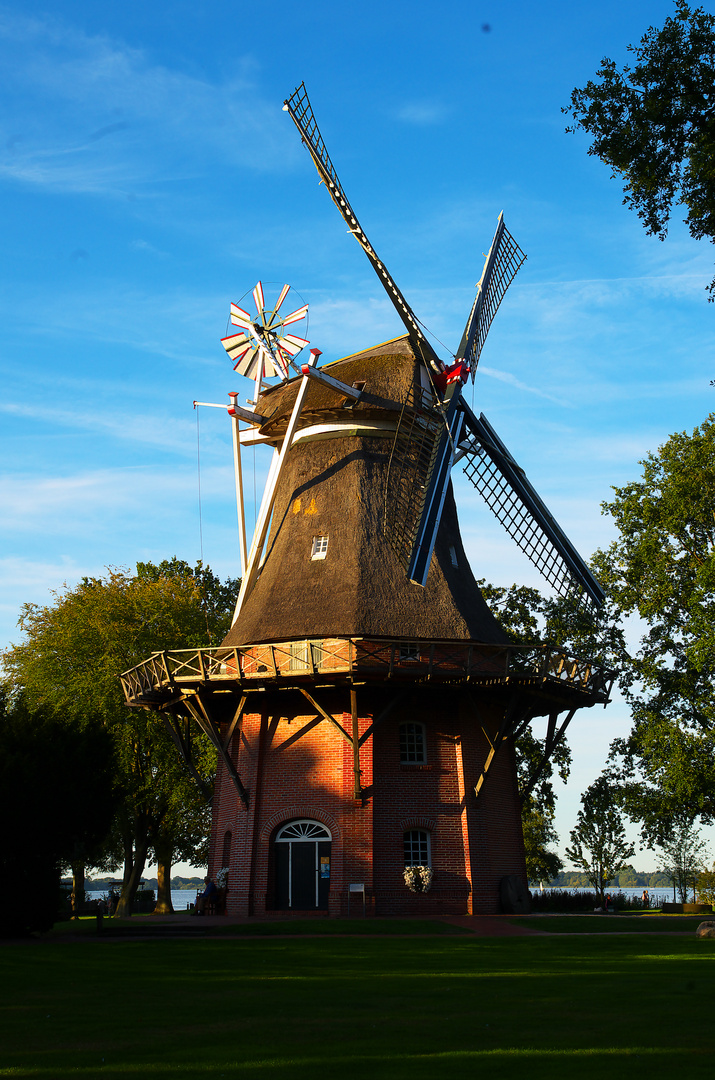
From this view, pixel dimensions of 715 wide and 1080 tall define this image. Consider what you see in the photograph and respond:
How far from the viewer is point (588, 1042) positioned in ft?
26.8

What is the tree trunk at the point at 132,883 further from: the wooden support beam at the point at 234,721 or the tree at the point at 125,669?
the wooden support beam at the point at 234,721

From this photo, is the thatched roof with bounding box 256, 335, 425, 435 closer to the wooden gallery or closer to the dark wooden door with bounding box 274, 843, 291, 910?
the wooden gallery

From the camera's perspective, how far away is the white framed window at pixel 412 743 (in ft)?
79.2

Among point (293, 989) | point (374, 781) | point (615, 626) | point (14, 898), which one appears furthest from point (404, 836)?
point (615, 626)

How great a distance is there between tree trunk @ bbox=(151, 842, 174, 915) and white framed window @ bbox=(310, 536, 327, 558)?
1969 cm

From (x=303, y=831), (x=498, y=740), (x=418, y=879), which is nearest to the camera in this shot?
(x=418, y=879)

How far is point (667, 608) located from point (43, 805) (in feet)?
71.5

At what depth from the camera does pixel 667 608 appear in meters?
33.3

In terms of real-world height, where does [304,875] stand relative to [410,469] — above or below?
below

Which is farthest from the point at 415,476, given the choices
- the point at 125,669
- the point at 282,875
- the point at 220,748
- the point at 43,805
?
the point at 125,669

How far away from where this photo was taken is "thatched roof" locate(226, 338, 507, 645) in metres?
24.0

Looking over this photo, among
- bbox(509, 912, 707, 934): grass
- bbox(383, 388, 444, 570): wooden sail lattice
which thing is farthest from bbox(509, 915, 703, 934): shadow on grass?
bbox(383, 388, 444, 570): wooden sail lattice

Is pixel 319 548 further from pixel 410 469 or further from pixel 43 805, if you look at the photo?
pixel 43 805

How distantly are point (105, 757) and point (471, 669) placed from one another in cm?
832
